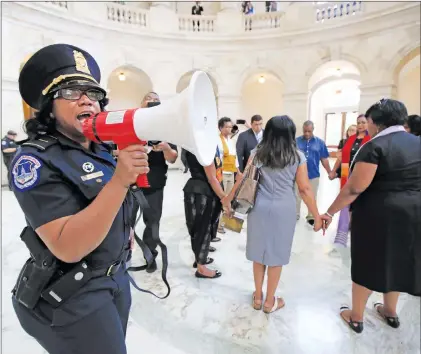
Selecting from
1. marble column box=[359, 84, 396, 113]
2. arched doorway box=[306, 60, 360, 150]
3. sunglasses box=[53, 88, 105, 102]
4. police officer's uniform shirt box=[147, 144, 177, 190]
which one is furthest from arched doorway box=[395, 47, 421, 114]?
sunglasses box=[53, 88, 105, 102]

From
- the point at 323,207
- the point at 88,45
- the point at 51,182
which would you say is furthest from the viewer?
the point at 88,45

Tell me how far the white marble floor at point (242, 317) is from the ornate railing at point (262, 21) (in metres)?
10.7

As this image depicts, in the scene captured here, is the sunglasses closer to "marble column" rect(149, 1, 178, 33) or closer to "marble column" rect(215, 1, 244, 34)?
"marble column" rect(149, 1, 178, 33)

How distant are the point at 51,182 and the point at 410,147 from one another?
2166 mm

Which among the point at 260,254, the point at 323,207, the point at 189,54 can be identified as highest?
the point at 189,54

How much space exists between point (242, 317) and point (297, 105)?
1021 centimetres

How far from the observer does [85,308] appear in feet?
3.11

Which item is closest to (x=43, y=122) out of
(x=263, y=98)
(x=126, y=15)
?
(x=126, y=15)

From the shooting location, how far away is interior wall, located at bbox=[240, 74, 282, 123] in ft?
A: 47.8

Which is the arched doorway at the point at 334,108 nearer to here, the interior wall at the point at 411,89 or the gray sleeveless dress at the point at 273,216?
the interior wall at the point at 411,89

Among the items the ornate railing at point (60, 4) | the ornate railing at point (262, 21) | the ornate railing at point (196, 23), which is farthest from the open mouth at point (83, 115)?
the ornate railing at point (262, 21)

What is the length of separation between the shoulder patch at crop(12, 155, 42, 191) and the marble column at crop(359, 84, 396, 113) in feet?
34.9

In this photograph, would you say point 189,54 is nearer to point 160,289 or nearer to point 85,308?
point 160,289

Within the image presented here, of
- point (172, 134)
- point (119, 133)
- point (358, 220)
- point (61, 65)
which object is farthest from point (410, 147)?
point (61, 65)
